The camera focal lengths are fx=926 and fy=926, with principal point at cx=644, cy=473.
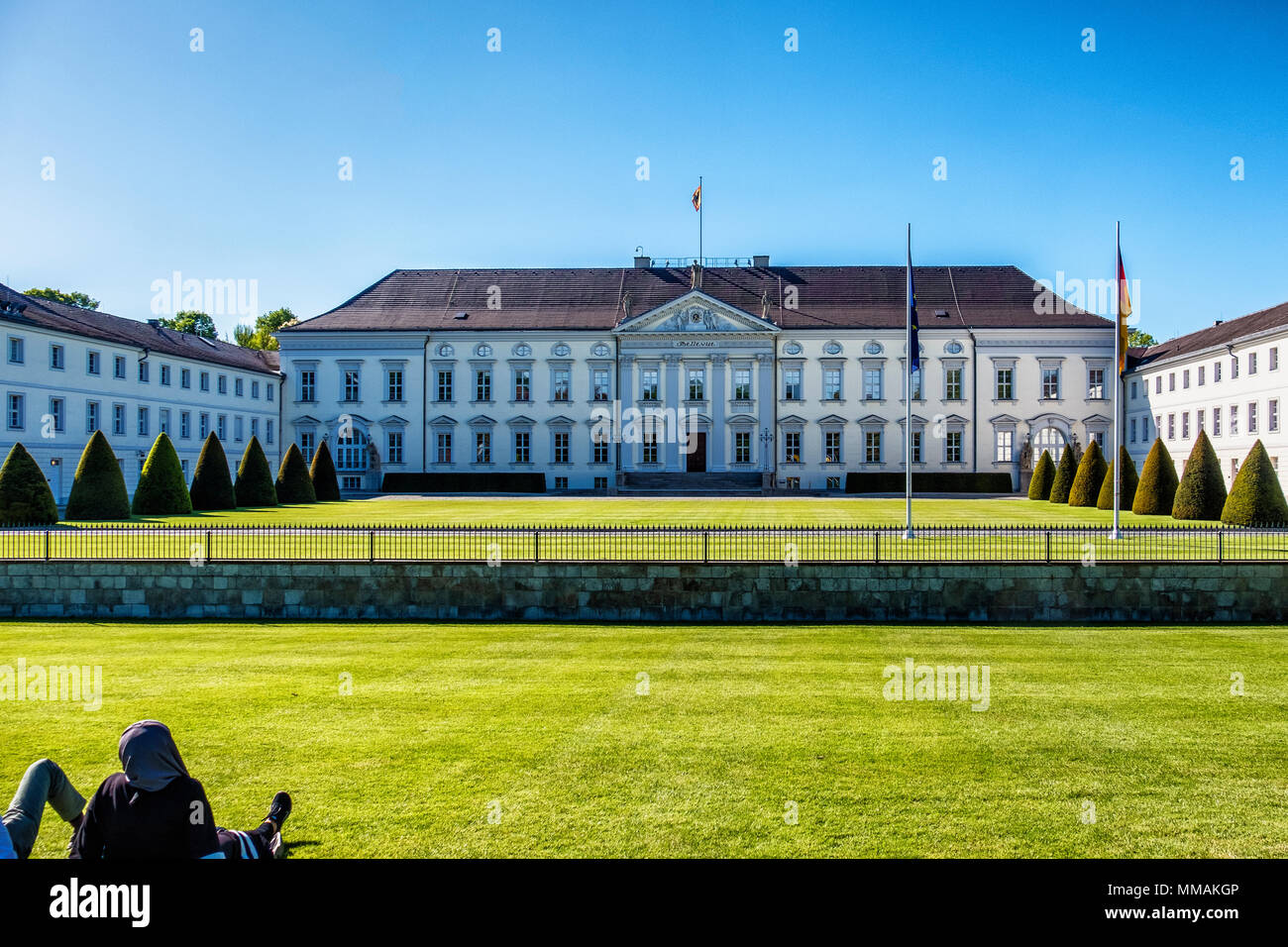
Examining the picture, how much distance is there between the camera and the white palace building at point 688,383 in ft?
205

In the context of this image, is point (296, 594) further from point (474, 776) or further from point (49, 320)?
A: point (49, 320)

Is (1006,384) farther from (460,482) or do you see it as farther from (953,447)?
(460,482)

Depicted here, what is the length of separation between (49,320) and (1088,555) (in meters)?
48.7

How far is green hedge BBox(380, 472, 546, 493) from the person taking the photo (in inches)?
2440

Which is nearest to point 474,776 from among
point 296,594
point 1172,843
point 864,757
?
point 864,757

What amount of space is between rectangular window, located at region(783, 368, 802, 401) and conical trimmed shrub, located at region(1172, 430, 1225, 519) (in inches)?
1258

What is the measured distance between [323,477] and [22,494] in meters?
20.4

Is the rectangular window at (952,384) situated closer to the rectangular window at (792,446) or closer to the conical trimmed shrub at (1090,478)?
the rectangular window at (792,446)

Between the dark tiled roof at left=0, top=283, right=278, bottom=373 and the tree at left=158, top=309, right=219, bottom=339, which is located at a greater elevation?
the tree at left=158, top=309, right=219, bottom=339

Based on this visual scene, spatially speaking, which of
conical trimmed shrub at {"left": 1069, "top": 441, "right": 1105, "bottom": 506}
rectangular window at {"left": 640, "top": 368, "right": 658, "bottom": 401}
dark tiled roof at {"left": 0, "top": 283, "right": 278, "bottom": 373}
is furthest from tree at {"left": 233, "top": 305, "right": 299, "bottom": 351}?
conical trimmed shrub at {"left": 1069, "top": 441, "right": 1105, "bottom": 506}

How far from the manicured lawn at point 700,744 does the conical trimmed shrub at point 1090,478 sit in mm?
28122

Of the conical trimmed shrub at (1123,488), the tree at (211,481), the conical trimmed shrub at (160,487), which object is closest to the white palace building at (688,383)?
the tree at (211,481)

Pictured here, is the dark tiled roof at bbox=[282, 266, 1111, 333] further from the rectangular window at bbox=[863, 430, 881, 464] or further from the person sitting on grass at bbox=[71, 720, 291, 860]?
the person sitting on grass at bbox=[71, 720, 291, 860]

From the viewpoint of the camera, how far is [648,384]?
64250mm
